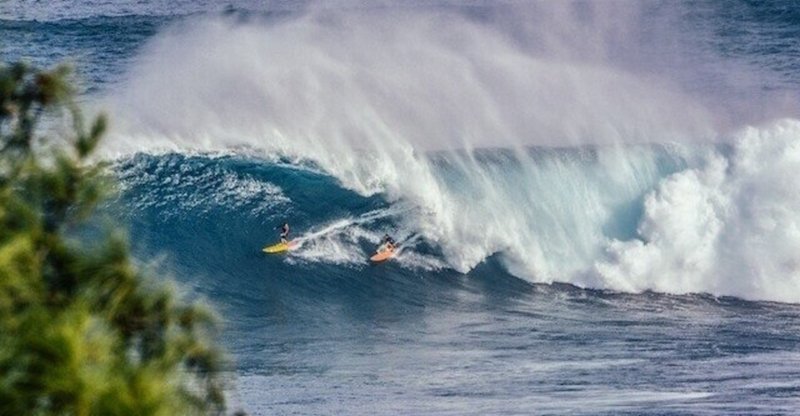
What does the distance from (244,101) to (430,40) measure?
7.50 metres

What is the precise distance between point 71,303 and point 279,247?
2434cm

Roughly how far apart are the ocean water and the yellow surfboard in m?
0.14

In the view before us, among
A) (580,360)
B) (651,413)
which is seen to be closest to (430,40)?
(580,360)

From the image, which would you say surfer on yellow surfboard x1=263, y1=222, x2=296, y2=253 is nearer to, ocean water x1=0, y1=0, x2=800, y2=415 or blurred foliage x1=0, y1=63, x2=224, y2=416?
ocean water x1=0, y1=0, x2=800, y2=415

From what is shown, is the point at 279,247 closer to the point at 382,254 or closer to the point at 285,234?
the point at 285,234

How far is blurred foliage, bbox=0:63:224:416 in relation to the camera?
530 cm

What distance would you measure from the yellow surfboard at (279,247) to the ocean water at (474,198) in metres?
0.14

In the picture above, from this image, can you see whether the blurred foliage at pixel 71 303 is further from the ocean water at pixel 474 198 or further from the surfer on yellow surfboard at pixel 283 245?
the surfer on yellow surfboard at pixel 283 245

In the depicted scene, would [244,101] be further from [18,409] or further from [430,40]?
[18,409]

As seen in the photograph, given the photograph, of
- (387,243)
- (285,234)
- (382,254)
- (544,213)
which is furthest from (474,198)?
(285,234)

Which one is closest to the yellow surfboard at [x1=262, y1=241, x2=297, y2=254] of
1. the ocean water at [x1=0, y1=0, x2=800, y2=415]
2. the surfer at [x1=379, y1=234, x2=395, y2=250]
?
the ocean water at [x1=0, y1=0, x2=800, y2=415]

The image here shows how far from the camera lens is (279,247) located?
3017 centimetres

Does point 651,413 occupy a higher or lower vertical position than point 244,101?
higher

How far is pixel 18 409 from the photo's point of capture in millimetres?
5363
